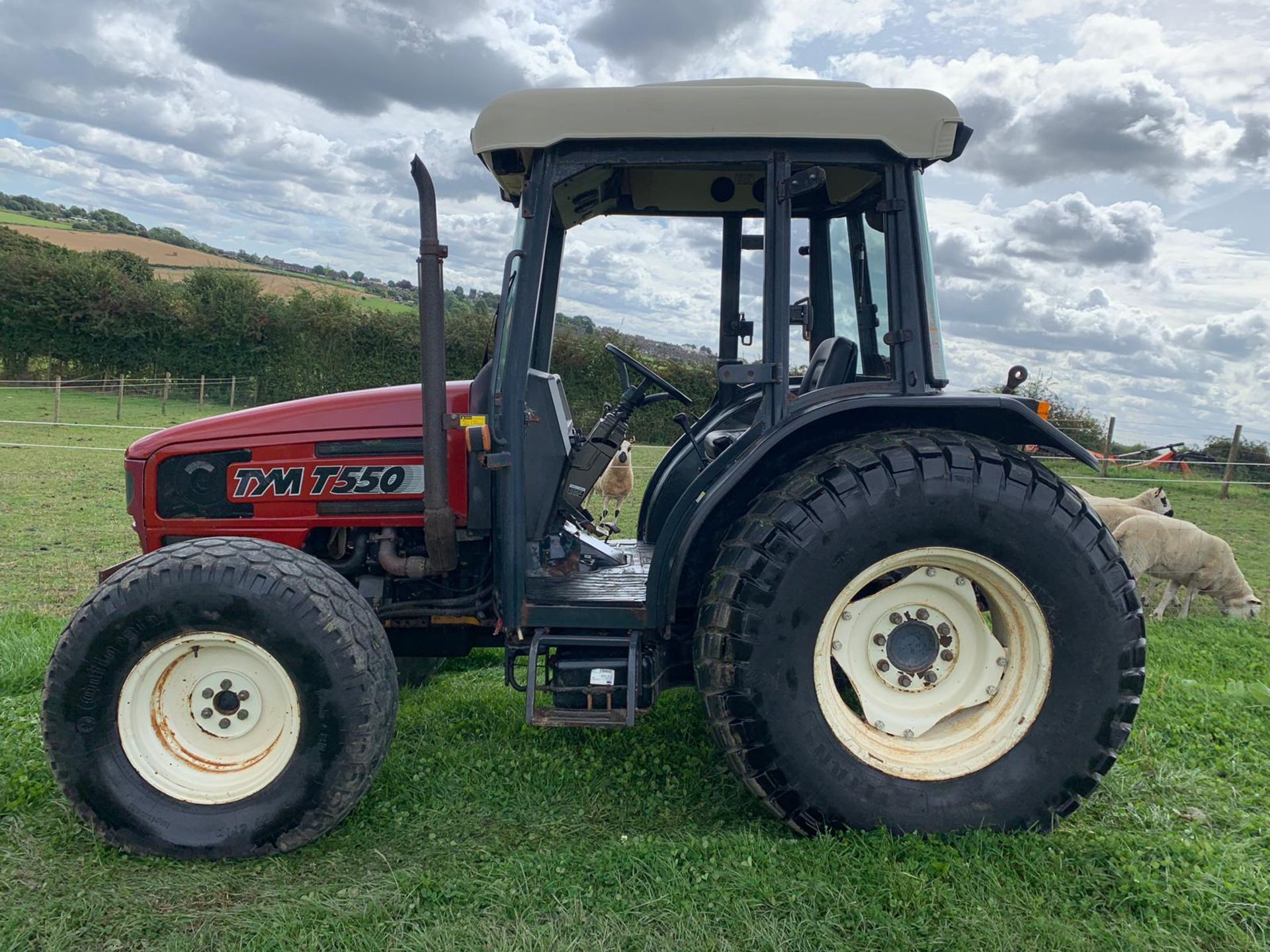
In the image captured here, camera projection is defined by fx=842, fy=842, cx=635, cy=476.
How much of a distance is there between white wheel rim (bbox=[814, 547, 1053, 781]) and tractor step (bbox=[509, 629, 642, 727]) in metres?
0.64

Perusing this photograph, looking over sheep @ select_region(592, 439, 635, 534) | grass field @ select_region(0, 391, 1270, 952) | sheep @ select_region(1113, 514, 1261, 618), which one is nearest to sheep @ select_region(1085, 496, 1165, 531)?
sheep @ select_region(1113, 514, 1261, 618)

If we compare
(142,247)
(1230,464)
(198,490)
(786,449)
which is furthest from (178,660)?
(142,247)

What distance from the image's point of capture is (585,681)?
288 cm

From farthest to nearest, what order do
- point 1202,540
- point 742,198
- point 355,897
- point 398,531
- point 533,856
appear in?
point 1202,540 → point 742,198 → point 398,531 → point 533,856 → point 355,897

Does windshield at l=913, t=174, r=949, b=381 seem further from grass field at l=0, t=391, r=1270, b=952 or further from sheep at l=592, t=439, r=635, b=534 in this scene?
sheep at l=592, t=439, r=635, b=534

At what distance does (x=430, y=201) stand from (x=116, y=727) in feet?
6.49

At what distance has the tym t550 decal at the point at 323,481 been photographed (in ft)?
10.4

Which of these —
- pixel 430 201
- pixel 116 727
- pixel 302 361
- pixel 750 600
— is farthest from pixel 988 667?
pixel 302 361

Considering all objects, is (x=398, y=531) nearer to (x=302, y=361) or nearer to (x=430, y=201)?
(x=430, y=201)

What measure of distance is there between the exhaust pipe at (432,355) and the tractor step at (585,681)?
0.59 metres

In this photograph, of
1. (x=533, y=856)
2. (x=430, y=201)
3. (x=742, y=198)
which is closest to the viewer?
(x=533, y=856)

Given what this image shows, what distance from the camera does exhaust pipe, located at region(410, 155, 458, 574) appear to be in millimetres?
2777

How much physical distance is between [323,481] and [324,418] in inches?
9.5

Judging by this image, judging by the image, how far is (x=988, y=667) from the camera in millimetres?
2811
